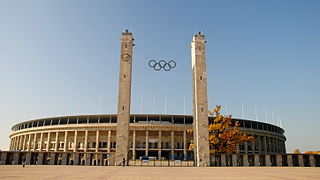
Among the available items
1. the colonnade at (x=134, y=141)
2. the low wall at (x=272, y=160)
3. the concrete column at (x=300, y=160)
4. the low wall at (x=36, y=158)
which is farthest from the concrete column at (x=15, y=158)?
the concrete column at (x=300, y=160)

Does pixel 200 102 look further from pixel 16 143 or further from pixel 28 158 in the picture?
pixel 16 143

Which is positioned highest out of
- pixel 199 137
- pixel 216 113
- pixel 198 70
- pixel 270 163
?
pixel 198 70

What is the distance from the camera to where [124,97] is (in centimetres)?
3722

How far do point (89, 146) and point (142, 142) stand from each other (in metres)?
16.9

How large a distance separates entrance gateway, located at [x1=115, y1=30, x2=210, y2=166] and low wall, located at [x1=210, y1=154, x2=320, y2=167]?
3166mm

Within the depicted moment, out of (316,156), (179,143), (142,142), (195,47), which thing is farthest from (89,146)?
(316,156)

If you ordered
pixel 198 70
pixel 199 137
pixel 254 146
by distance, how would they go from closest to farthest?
pixel 199 137
pixel 198 70
pixel 254 146

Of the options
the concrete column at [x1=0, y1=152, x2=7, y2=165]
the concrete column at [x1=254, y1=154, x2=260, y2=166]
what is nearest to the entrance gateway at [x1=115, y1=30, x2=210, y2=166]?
the concrete column at [x1=254, y1=154, x2=260, y2=166]

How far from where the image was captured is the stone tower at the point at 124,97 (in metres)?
35.8

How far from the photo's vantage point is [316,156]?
109 ft

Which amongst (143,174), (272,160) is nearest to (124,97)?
(143,174)

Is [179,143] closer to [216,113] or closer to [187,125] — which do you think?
[187,125]

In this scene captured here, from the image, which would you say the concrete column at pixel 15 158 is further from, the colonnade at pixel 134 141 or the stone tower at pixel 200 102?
the colonnade at pixel 134 141

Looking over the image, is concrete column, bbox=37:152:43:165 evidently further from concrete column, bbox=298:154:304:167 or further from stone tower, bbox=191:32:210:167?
concrete column, bbox=298:154:304:167
